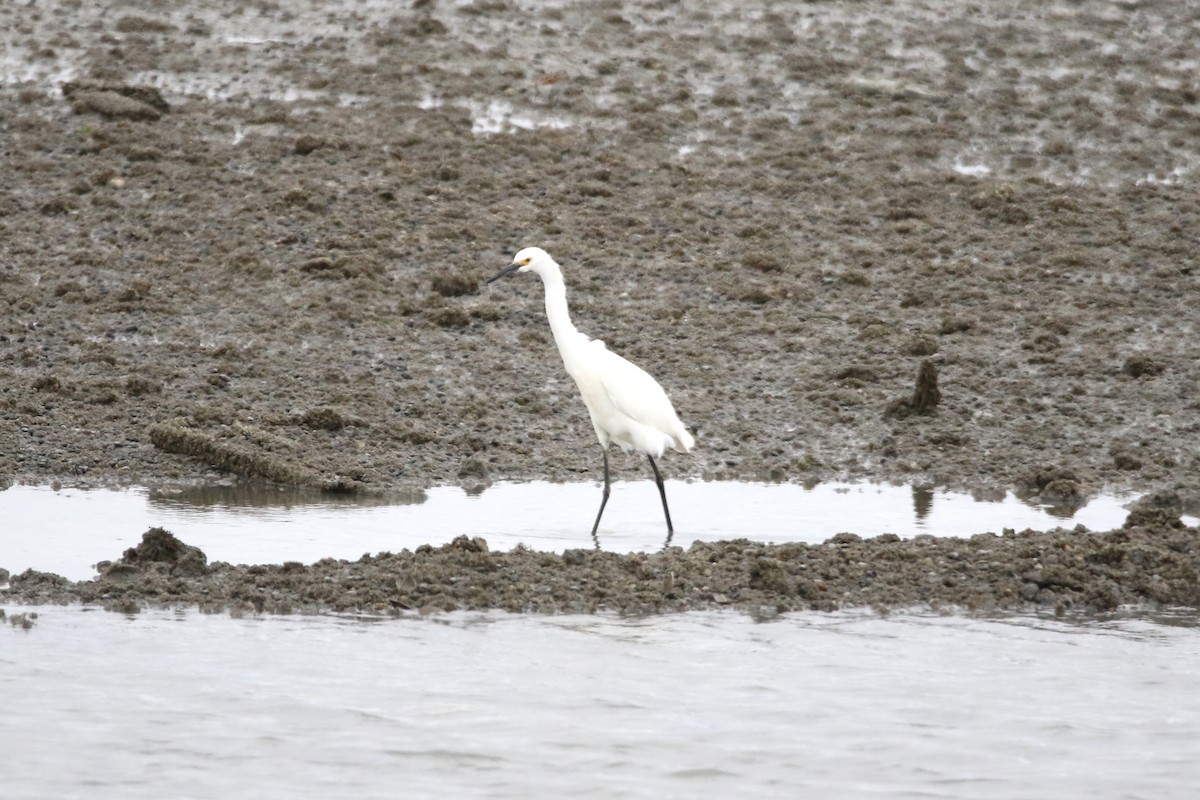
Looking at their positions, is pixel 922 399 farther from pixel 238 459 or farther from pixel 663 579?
pixel 238 459

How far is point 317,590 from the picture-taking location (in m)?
8.71

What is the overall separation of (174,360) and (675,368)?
411 centimetres

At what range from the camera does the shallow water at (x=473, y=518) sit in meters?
9.70

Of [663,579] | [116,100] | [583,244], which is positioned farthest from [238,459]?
[116,100]

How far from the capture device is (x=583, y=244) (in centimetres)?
1658

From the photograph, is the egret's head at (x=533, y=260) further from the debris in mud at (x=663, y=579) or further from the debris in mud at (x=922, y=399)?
the debris in mud at (x=922, y=399)

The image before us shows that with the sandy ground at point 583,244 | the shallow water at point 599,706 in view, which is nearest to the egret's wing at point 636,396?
the sandy ground at point 583,244

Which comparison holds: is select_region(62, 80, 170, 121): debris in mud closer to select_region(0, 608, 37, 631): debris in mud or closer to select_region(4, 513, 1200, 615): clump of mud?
select_region(4, 513, 1200, 615): clump of mud

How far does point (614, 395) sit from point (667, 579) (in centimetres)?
215

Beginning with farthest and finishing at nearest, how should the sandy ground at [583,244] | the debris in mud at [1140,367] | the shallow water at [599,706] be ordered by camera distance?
1. the debris in mud at [1140,367]
2. the sandy ground at [583,244]
3. the shallow water at [599,706]

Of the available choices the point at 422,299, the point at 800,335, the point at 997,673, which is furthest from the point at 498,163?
the point at 997,673

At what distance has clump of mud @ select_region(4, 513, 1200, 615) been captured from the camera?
28.5 ft

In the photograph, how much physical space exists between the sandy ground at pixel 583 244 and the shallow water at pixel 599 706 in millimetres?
803

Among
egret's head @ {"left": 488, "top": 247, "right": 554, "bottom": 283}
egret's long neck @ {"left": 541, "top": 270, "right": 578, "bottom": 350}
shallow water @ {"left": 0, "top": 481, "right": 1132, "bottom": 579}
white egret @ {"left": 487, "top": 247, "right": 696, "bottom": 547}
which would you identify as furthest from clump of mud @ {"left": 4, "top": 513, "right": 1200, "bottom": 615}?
egret's head @ {"left": 488, "top": 247, "right": 554, "bottom": 283}
